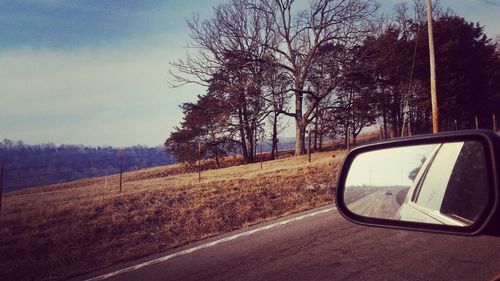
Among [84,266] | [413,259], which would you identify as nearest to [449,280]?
[413,259]

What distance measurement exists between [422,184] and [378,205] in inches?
12.4

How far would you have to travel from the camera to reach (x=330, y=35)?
2803cm

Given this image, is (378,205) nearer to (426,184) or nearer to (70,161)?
(426,184)

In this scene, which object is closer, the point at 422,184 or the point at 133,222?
the point at 422,184

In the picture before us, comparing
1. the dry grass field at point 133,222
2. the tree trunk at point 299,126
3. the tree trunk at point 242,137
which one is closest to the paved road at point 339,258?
the dry grass field at point 133,222

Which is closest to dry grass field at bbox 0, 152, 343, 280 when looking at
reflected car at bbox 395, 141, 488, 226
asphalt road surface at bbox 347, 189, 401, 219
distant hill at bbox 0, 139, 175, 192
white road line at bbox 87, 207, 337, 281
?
white road line at bbox 87, 207, 337, 281

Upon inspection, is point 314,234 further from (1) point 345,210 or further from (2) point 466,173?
(2) point 466,173

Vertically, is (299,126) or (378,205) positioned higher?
(299,126)

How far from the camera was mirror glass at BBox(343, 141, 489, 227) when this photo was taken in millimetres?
1585

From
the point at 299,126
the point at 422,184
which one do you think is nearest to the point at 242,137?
the point at 299,126

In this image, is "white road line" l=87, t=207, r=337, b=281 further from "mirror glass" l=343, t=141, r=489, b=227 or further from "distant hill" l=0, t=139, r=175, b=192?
"distant hill" l=0, t=139, r=175, b=192

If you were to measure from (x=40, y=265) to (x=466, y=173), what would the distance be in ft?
22.4

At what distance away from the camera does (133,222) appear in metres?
8.94

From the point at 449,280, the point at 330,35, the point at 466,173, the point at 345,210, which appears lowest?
the point at 449,280
